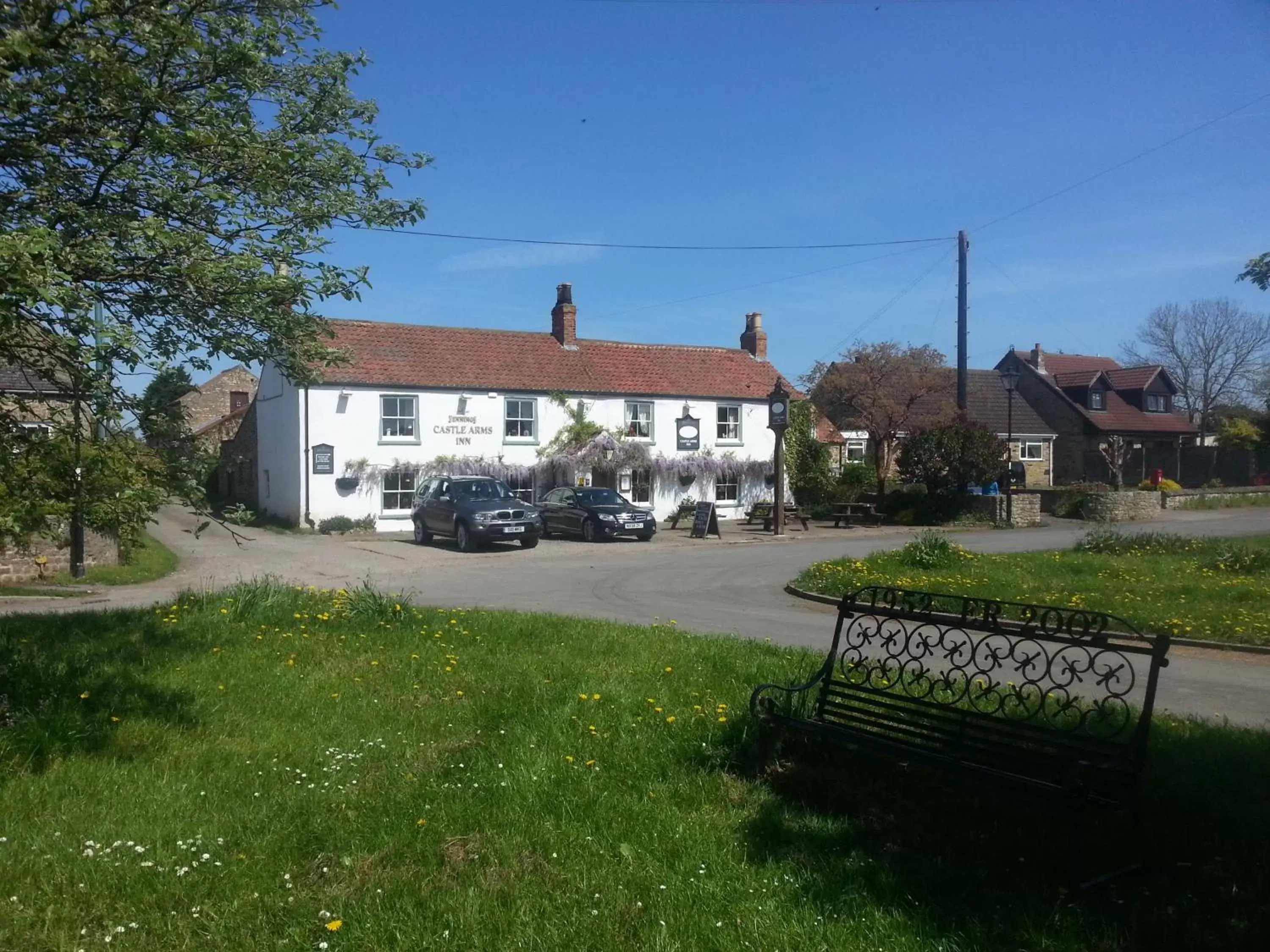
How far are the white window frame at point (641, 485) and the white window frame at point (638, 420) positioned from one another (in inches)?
44.1

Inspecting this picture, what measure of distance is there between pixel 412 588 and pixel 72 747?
11152 mm

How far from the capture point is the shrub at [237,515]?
21.1ft

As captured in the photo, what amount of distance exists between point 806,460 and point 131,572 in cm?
2497

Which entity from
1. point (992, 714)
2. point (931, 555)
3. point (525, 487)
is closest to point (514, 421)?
point (525, 487)

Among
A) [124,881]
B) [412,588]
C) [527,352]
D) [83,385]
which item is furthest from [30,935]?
[527,352]

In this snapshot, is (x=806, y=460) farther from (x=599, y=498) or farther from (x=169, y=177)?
(x=169, y=177)

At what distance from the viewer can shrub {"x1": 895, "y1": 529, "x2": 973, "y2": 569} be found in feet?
57.3

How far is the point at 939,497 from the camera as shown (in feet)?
112

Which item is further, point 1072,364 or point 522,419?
point 1072,364

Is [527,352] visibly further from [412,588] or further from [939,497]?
[412,588]

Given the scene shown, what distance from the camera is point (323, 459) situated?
30734 millimetres

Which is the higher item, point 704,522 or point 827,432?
point 827,432

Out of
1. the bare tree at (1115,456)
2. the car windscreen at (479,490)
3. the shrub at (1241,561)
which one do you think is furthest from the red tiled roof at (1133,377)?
the shrub at (1241,561)

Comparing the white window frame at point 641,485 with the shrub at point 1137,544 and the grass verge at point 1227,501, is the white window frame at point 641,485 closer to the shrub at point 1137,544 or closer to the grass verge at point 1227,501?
the shrub at point 1137,544
